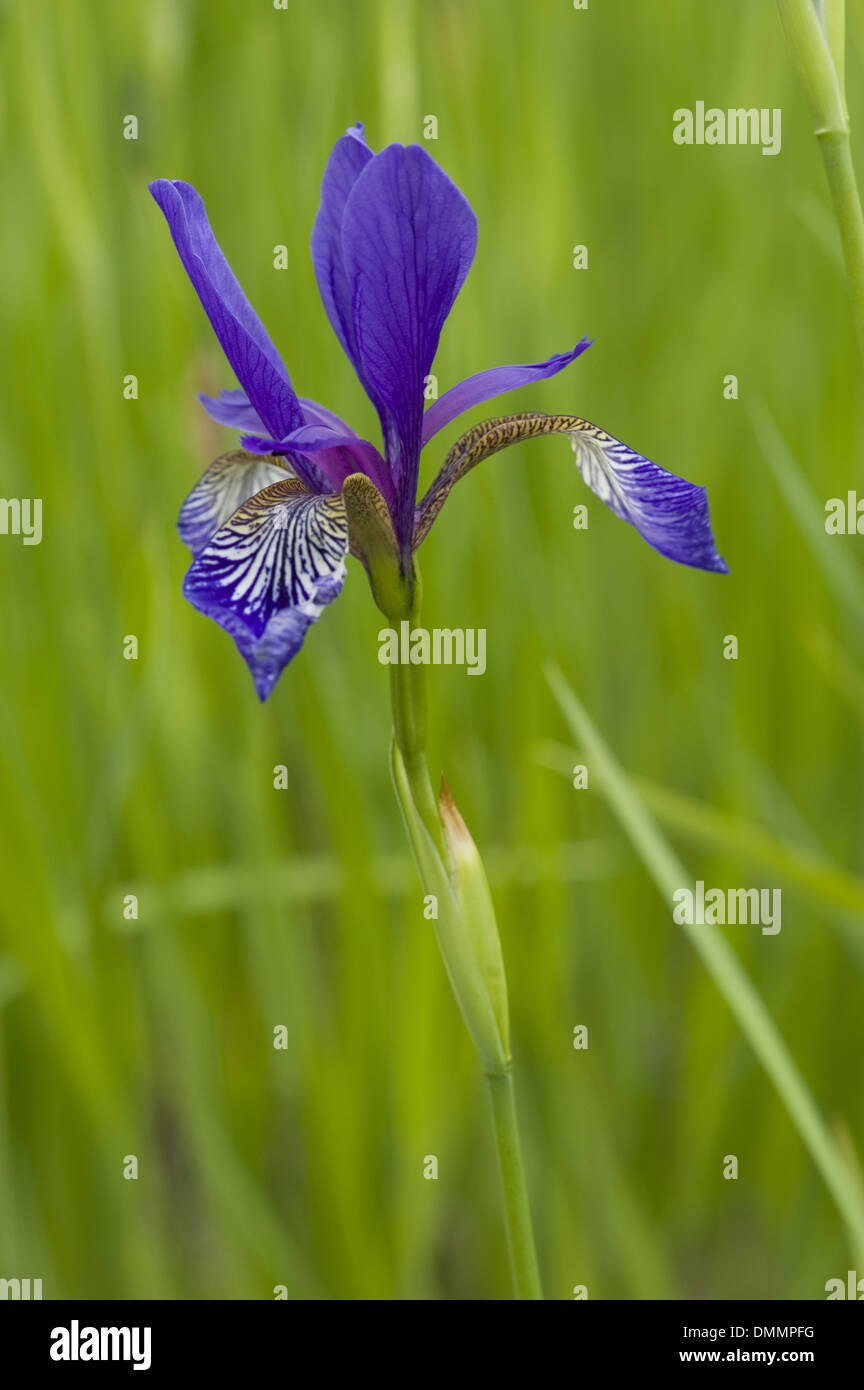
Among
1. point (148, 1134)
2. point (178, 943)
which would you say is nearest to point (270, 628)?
point (178, 943)

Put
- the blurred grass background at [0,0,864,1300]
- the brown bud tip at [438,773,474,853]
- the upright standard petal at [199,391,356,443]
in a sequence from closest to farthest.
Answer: the brown bud tip at [438,773,474,853], the upright standard petal at [199,391,356,443], the blurred grass background at [0,0,864,1300]

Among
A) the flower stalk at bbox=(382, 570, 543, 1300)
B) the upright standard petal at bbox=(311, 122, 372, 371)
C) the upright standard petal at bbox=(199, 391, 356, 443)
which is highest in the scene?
the upright standard petal at bbox=(311, 122, 372, 371)

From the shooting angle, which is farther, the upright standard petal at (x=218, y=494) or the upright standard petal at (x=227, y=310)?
the upright standard petal at (x=218, y=494)

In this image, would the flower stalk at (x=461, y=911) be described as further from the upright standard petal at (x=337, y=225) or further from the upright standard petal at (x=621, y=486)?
the upright standard petal at (x=337, y=225)

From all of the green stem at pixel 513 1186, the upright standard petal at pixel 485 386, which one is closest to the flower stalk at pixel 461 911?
the green stem at pixel 513 1186

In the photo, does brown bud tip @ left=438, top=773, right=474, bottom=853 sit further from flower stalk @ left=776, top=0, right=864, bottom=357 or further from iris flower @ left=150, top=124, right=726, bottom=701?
flower stalk @ left=776, top=0, right=864, bottom=357

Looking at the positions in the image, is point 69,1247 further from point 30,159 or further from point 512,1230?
point 30,159

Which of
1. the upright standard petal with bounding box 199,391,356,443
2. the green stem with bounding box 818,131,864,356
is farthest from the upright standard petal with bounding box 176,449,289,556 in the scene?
the green stem with bounding box 818,131,864,356
